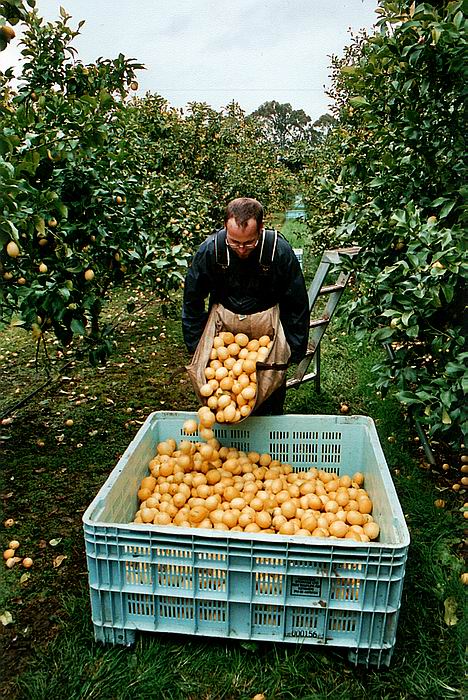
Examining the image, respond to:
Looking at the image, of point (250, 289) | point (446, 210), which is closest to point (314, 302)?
point (250, 289)

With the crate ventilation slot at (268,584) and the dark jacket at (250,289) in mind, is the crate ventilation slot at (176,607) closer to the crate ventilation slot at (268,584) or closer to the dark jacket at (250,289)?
the crate ventilation slot at (268,584)

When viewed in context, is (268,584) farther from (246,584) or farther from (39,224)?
(39,224)

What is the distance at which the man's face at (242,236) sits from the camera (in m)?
2.84

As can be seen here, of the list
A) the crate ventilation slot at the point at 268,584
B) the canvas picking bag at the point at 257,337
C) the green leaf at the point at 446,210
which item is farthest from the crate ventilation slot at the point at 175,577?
the green leaf at the point at 446,210

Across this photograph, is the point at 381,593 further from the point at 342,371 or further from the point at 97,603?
the point at 342,371

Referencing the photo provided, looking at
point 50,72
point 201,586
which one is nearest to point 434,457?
point 201,586

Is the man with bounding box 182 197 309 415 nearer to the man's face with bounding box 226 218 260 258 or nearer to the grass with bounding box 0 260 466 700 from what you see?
the man's face with bounding box 226 218 260 258

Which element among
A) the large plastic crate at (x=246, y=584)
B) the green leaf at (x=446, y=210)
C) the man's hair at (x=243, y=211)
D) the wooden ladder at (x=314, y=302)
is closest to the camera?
the large plastic crate at (x=246, y=584)

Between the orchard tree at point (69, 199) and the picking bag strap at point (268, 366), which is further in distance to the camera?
the picking bag strap at point (268, 366)

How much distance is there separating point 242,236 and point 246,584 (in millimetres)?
1555

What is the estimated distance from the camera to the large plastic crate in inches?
87.6

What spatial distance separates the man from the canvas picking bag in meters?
0.06

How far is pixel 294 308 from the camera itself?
10.7 feet

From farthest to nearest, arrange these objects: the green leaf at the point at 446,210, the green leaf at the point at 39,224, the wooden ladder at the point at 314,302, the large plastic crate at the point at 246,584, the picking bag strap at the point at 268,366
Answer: the wooden ladder at the point at 314,302 < the picking bag strap at the point at 268,366 < the green leaf at the point at 446,210 < the green leaf at the point at 39,224 < the large plastic crate at the point at 246,584
